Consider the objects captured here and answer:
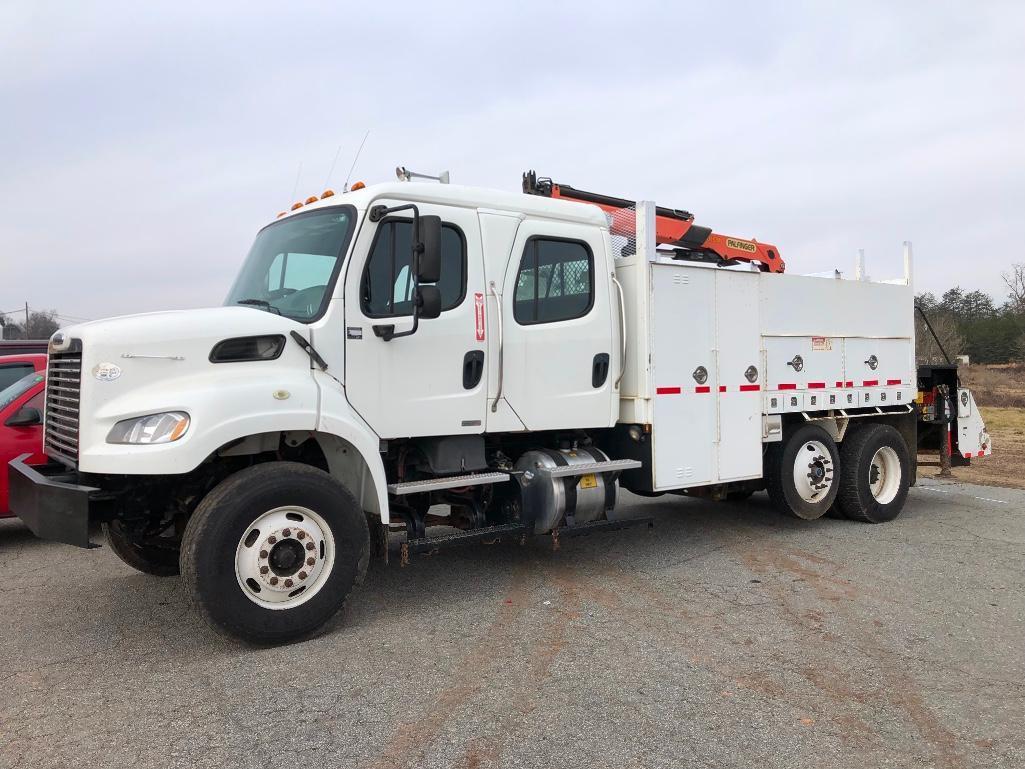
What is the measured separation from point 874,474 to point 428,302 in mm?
5765

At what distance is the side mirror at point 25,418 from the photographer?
6867 millimetres

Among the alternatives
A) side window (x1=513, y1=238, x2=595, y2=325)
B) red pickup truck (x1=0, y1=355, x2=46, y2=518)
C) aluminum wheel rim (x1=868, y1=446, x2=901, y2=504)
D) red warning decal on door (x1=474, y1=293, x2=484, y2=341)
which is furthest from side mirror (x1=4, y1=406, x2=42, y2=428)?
aluminum wheel rim (x1=868, y1=446, x2=901, y2=504)

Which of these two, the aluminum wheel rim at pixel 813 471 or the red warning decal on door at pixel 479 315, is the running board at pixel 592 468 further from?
the aluminum wheel rim at pixel 813 471

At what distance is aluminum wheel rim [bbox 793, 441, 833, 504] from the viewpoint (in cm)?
768

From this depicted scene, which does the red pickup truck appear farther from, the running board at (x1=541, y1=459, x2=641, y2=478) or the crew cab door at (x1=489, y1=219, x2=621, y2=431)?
the running board at (x1=541, y1=459, x2=641, y2=478)

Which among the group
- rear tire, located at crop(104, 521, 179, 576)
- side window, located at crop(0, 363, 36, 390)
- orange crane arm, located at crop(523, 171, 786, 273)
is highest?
orange crane arm, located at crop(523, 171, 786, 273)

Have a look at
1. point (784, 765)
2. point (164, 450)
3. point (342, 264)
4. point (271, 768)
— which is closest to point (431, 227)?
point (342, 264)

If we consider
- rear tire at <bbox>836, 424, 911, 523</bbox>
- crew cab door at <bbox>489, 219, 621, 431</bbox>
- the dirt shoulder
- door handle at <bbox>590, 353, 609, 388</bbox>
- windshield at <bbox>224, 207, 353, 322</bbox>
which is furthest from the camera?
the dirt shoulder

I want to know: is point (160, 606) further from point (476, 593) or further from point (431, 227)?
point (431, 227)

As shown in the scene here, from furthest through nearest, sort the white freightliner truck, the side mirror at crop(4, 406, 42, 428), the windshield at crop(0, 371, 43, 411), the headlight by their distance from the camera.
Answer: the windshield at crop(0, 371, 43, 411)
the side mirror at crop(4, 406, 42, 428)
the white freightliner truck
the headlight

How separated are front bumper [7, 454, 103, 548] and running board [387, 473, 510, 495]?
5.57 feet

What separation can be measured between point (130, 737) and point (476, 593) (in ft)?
8.56

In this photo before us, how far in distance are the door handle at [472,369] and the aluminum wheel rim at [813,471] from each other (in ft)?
12.0

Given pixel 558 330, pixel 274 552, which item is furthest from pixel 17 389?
pixel 558 330
